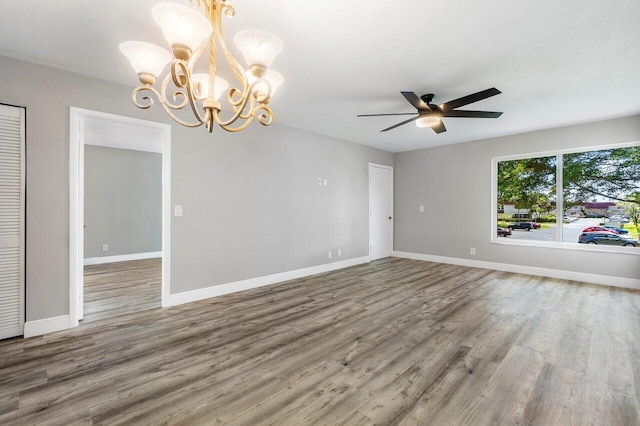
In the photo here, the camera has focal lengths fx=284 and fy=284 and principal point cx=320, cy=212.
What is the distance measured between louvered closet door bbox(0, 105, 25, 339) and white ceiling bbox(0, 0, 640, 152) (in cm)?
66

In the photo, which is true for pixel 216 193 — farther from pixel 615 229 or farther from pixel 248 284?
pixel 615 229

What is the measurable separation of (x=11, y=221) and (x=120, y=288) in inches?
76.8

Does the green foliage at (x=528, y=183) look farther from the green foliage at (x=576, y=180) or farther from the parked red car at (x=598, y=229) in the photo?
the parked red car at (x=598, y=229)

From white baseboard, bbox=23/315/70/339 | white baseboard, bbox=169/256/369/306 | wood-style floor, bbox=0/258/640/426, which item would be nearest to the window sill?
wood-style floor, bbox=0/258/640/426

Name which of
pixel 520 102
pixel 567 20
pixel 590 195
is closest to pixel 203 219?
pixel 567 20

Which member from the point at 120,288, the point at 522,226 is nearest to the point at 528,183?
the point at 522,226

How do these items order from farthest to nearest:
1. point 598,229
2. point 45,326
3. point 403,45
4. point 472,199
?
point 472,199
point 598,229
point 45,326
point 403,45

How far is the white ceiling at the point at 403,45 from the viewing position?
A: 193cm

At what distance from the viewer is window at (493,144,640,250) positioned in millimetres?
4328

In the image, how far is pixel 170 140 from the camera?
3449 millimetres

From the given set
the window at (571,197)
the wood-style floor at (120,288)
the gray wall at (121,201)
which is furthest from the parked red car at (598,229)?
the gray wall at (121,201)

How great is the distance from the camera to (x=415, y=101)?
3000 mm

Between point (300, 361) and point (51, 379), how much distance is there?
68.2 inches

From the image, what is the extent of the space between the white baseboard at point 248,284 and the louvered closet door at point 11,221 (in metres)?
1.31
